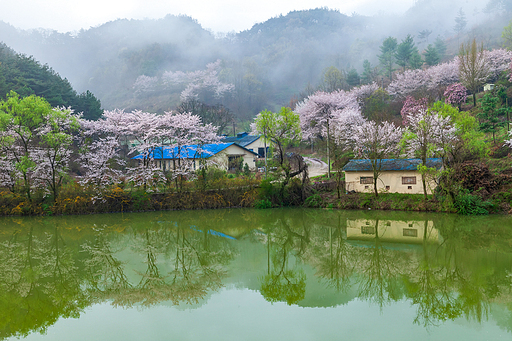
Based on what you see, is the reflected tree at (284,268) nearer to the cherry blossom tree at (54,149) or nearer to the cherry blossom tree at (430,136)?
the cherry blossom tree at (430,136)

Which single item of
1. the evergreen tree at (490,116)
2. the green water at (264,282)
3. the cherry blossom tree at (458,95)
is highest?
the cherry blossom tree at (458,95)

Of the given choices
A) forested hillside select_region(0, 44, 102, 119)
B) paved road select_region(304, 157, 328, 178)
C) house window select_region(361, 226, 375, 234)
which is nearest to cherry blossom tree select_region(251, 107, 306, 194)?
paved road select_region(304, 157, 328, 178)

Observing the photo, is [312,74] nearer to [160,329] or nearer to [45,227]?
[45,227]

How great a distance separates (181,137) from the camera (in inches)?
993

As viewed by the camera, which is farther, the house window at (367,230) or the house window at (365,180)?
the house window at (365,180)

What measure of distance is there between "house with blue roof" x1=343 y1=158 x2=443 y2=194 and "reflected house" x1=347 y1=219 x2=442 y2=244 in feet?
15.8

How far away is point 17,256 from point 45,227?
5.66m

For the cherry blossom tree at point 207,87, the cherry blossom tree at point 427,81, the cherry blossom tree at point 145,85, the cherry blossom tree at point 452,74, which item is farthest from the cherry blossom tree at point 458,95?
the cherry blossom tree at point 145,85

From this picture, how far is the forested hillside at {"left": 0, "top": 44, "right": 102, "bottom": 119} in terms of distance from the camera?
112 feet

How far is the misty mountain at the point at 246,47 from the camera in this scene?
86188 millimetres

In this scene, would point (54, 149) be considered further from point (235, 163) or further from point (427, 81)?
point (427, 81)

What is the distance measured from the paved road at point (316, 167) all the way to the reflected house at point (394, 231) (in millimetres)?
12630

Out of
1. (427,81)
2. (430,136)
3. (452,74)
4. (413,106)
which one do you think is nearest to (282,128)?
(430,136)

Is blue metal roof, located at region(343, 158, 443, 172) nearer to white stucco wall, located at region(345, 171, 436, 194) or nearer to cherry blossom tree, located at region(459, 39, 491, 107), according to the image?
white stucco wall, located at region(345, 171, 436, 194)
